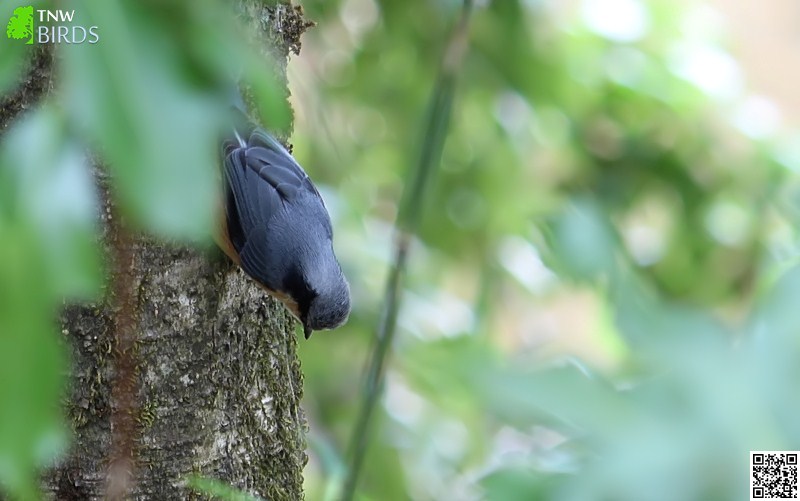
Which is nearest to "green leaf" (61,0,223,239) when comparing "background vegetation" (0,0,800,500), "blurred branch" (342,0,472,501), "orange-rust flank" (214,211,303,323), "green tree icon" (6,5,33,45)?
"green tree icon" (6,5,33,45)

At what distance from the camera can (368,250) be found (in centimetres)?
281

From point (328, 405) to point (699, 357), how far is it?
9.00 feet

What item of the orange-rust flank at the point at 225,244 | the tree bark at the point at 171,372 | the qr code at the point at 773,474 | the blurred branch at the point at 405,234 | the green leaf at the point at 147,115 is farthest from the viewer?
the orange-rust flank at the point at 225,244

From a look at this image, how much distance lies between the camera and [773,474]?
0.77m

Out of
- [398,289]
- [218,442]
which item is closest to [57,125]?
[398,289]

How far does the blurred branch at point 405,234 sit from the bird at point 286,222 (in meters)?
1.05

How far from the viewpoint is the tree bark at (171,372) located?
156cm

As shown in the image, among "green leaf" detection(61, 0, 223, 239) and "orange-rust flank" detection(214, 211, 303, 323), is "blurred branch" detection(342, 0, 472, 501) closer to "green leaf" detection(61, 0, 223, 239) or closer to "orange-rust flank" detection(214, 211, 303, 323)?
"green leaf" detection(61, 0, 223, 239)

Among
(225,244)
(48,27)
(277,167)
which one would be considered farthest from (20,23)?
(277,167)

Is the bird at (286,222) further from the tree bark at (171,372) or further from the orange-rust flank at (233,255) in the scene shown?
the tree bark at (171,372)

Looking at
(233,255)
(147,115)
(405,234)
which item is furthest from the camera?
(233,255)

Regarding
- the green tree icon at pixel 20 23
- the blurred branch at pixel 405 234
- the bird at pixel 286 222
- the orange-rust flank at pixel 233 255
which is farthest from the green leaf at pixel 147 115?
the bird at pixel 286 222

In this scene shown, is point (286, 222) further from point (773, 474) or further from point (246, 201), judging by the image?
point (773, 474)

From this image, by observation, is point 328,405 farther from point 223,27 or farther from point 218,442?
point 223,27
